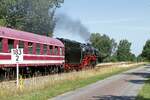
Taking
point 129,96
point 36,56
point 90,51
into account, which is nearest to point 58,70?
point 36,56

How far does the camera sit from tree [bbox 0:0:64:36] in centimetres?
6431

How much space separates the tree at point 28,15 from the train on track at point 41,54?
12451mm

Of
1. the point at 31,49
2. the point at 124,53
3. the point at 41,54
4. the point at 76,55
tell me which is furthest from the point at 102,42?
the point at 31,49

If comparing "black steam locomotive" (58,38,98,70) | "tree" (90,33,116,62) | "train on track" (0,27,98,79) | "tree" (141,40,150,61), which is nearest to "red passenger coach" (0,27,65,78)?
"train on track" (0,27,98,79)

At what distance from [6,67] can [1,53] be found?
145 centimetres

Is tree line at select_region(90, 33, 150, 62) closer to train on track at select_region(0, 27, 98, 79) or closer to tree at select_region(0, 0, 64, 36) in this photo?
tree at select_region(0, 0, 64, 36)

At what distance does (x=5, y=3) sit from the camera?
210 ft

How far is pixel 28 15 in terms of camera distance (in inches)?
2581

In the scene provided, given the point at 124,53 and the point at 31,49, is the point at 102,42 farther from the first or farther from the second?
the point at 31,49

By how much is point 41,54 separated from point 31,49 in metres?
2.73

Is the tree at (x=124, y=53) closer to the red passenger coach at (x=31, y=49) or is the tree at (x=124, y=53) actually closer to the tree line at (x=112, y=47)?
the tree line at (x=112, y=47)

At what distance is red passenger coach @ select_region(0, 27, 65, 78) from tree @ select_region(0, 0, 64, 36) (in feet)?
69.3

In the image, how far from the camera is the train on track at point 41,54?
2959cm

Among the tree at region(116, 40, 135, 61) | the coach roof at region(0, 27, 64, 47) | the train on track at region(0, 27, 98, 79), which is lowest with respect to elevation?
the train on track at region(0, 27, 98, 79)
